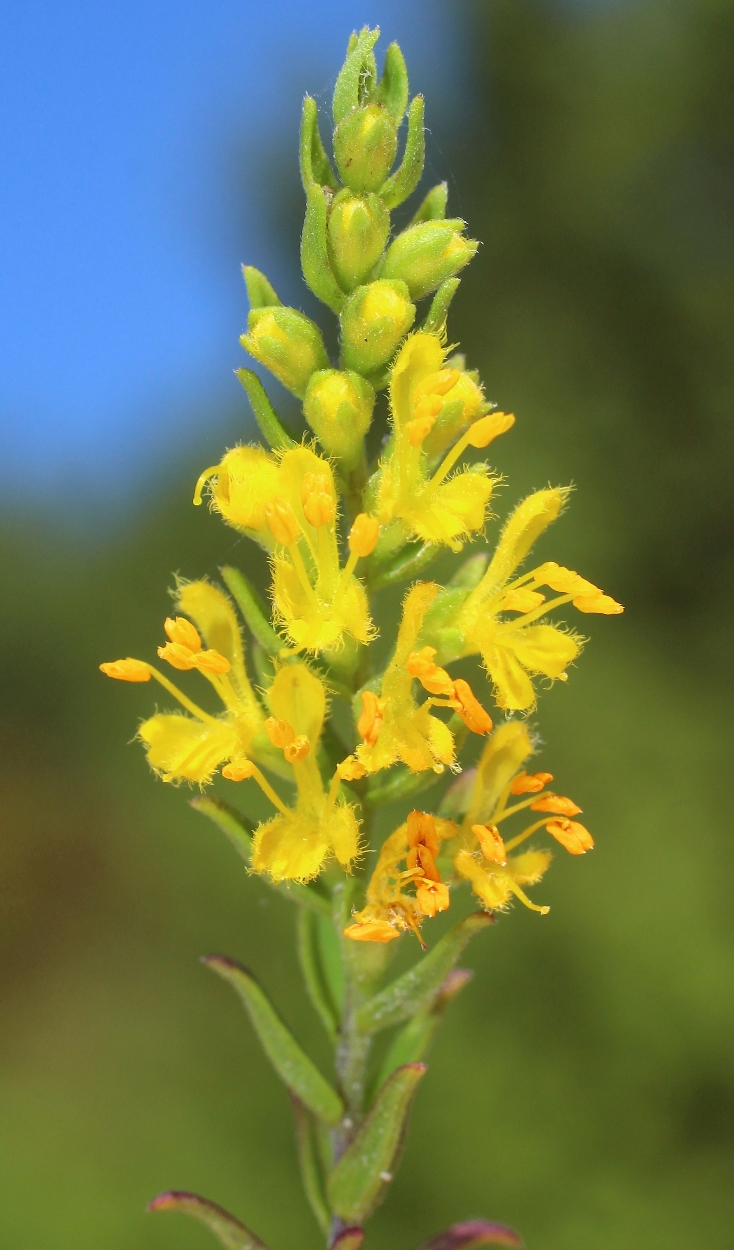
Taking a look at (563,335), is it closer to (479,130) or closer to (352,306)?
(479,130)

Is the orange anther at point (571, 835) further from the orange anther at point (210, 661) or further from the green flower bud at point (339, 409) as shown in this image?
the green flower bud at point (339, 409)

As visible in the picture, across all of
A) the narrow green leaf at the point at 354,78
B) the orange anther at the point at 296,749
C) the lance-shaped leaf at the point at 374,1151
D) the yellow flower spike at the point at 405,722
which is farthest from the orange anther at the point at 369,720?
the narrow green leaf at the point at 354,78

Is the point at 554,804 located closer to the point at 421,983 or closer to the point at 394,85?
the point at 421,983

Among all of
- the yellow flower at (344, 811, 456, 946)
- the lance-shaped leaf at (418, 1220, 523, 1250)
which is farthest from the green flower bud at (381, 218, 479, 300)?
the lance-shaped leaf at (418, 1220, 523, 1250)

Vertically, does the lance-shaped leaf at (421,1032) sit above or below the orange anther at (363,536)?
below

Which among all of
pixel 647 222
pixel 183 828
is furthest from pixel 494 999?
pixel 647 222
